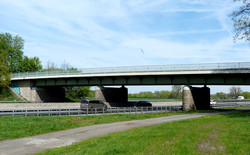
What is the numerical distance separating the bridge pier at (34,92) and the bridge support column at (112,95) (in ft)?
61.5

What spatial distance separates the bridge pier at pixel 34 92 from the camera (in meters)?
59.5

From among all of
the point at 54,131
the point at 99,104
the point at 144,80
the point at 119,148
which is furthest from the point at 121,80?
the point at 119,148

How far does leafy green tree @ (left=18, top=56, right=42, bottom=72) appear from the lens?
77581mm

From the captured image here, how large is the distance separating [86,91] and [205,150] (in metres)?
71.9

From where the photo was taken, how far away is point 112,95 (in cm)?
5144

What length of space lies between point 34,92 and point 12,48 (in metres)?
27.7

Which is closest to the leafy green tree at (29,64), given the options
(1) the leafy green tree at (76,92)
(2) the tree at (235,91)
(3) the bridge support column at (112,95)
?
(1) the leafy green tree at (76,92)

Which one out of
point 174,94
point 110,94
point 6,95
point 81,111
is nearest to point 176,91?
point 174,94

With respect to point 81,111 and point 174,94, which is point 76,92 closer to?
point 81,111

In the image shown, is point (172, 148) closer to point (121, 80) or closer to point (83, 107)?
point (83, 107)

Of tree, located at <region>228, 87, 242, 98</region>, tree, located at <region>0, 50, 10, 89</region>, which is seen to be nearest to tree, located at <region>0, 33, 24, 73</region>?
tree, located at <region>0, 50, 10, 89</region>

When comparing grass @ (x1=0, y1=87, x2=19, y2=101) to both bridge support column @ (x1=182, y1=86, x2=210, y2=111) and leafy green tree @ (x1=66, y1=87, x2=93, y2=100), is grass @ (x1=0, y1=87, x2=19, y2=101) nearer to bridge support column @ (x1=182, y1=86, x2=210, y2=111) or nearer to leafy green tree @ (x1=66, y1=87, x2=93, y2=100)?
leafy green tree @ (x1=66, y1=87, x2=93, y2=100)

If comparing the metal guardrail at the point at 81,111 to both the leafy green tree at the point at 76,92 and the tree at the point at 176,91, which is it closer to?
the leafy green tree at the point at 76,92

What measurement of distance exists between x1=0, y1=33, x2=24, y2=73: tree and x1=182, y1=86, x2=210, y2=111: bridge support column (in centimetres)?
5773
